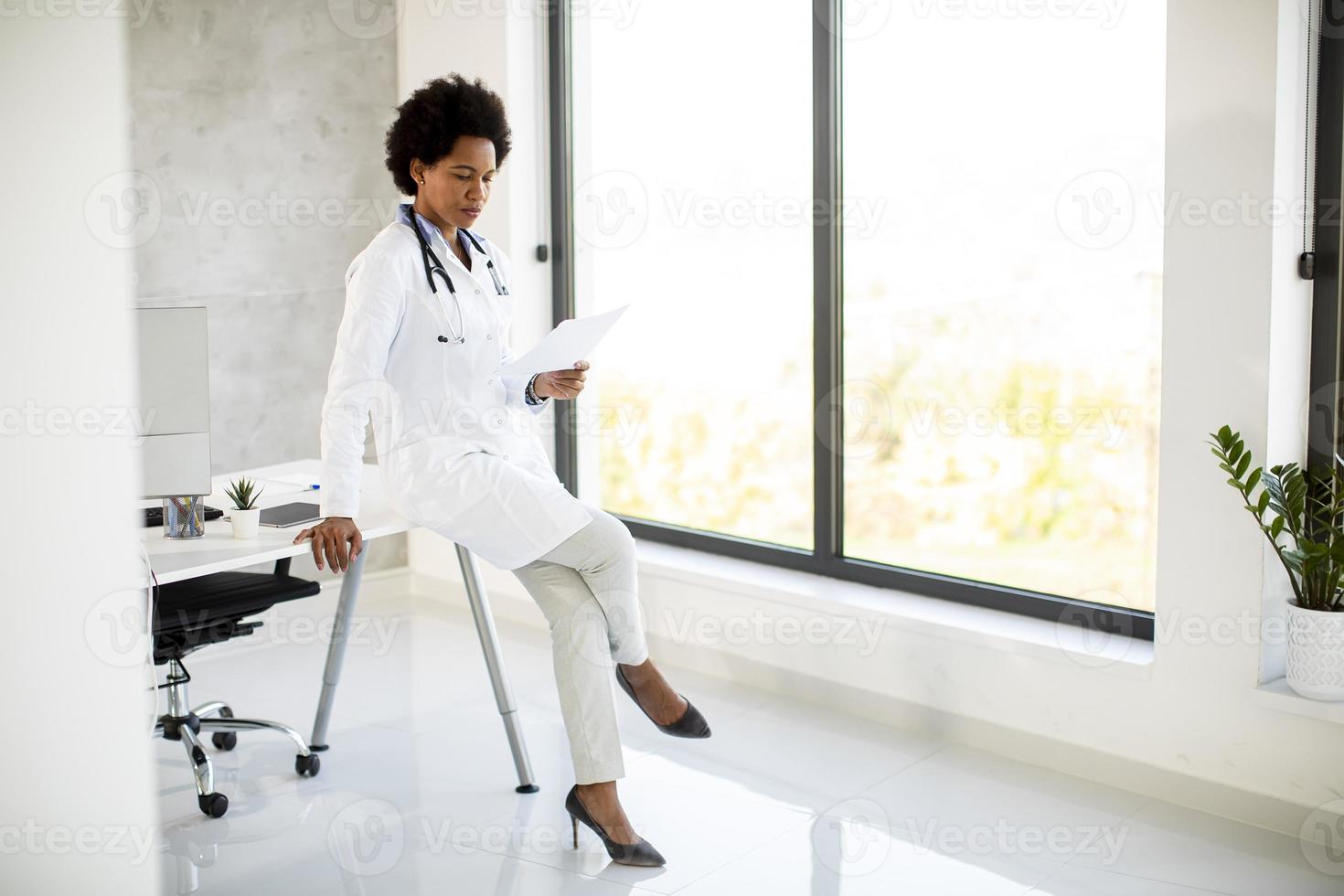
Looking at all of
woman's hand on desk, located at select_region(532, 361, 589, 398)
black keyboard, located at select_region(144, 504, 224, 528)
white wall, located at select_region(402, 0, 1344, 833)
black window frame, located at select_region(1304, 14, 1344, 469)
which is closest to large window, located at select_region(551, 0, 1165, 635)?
Result: white wall, located at select_region(402, 0, 1344, 833)

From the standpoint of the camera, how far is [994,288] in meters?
3.36

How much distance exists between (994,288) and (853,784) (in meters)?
1.36

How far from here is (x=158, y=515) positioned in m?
2.97

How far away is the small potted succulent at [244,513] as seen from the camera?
2.68 meters

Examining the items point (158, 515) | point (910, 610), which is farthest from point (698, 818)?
point (158, 515)

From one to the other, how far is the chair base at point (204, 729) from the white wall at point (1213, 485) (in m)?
1.75

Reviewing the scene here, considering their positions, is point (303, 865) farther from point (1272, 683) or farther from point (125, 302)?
point (1272, 683)

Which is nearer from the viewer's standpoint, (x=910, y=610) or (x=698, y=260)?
(x=910, y=610)

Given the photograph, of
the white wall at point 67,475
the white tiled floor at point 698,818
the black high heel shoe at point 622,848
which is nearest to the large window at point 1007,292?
the white tiled floor at point 698,818

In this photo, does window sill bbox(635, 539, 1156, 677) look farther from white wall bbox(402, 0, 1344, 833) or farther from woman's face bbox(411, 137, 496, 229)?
woman's face bbox(411, 137, 496, 229)

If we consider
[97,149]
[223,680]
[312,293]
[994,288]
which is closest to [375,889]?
[223,680]

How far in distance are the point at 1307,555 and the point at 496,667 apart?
5.88 feet

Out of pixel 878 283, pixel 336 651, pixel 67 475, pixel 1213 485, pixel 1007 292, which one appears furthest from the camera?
pixel 878 283

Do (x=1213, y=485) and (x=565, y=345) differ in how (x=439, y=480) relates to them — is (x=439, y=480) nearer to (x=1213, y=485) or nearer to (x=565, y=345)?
(x=565, y=345)
